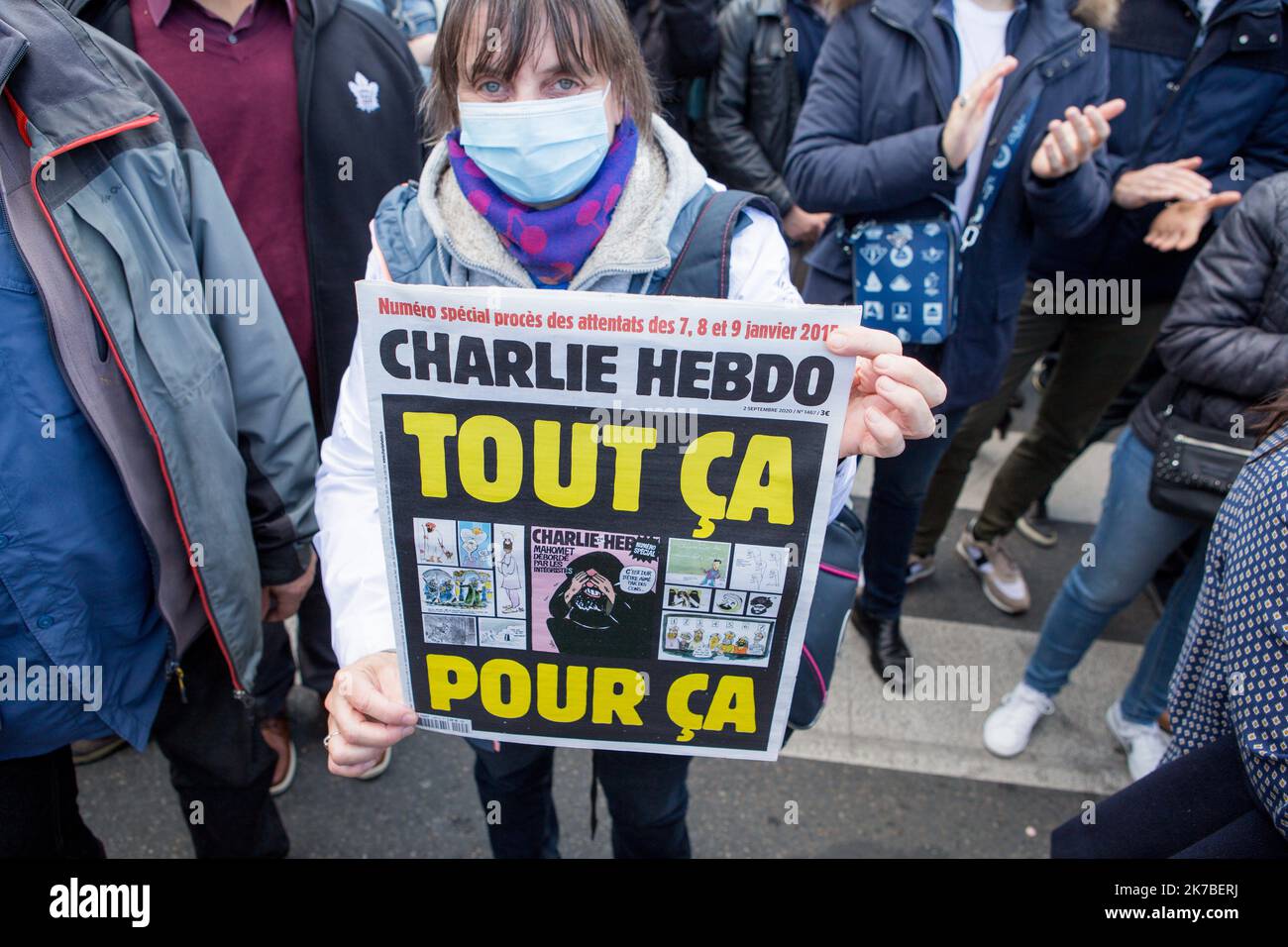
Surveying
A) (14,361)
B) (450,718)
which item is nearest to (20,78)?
(14,361)

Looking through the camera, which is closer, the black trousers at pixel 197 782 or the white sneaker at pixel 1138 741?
the black trousers at pixel 197 782

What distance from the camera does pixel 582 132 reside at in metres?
1.38

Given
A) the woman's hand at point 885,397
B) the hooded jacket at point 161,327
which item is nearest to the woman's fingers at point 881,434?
the woman's hand at point 885,397

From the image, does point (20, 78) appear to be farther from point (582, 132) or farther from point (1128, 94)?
point (1128, 94)

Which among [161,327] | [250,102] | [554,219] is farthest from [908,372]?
[250,102]

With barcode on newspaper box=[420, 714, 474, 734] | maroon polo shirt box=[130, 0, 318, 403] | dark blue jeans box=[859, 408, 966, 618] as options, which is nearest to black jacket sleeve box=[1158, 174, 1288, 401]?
dark blue jeans box=[859, 408, 966, 618]

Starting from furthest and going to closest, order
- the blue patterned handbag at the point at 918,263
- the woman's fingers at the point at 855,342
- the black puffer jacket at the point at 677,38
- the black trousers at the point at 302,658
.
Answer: the black puffer jacket at the point at 677,38 → the black trousers at the point at 302,658 → the blue patterned handbag at the point at 918,263 → the woman's fingers at the point at 855,342

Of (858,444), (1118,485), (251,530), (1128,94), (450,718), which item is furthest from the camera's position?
(1128,94)

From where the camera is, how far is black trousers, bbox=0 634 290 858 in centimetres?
160

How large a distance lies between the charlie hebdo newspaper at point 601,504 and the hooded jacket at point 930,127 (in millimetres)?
1370

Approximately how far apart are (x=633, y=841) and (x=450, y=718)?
692 millimetres

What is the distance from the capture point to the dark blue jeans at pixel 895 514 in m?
2.58

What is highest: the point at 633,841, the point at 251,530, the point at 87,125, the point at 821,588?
the point at 87,125

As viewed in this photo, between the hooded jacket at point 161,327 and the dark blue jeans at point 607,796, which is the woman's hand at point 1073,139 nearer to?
the dark blue jeans at point 607,796
